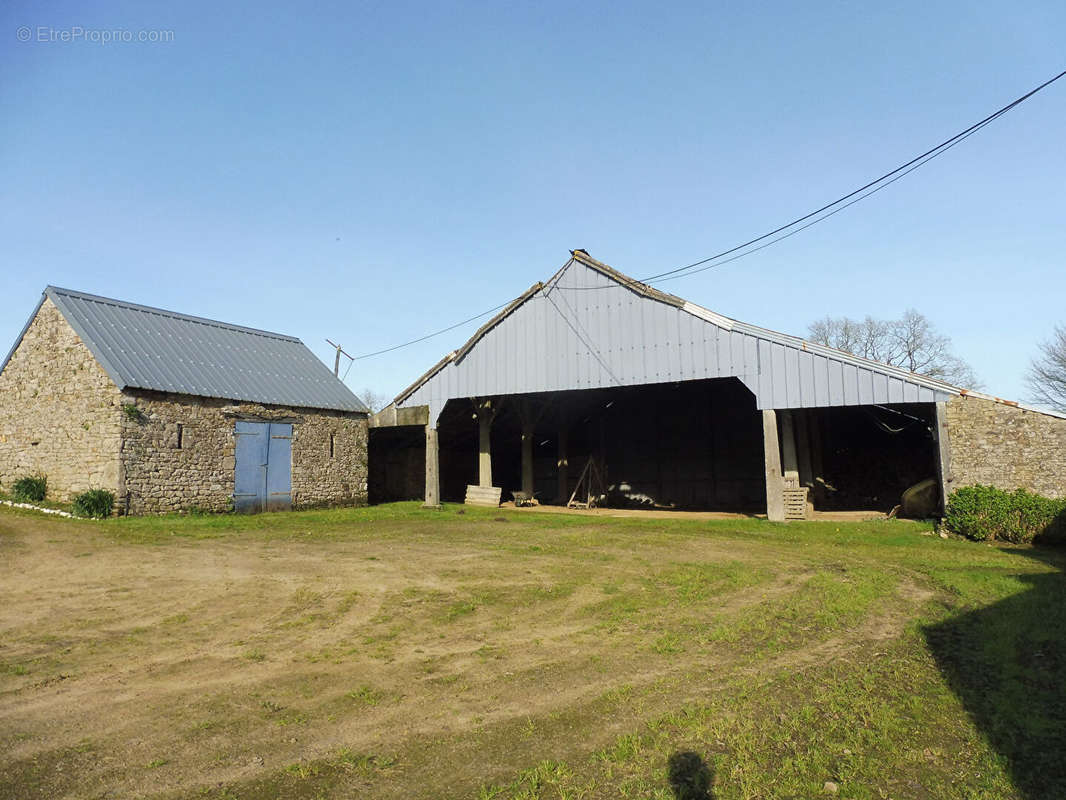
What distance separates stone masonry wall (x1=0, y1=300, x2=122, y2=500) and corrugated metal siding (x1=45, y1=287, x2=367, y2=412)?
1.59ft

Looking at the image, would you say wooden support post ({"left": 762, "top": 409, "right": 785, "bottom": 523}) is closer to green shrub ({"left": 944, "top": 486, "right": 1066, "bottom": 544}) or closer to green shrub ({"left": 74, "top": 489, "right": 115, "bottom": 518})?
green shrub ({"left": 944, "top": 486, "right": 1066, "bottom": 544})

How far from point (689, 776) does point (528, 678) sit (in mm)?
2043

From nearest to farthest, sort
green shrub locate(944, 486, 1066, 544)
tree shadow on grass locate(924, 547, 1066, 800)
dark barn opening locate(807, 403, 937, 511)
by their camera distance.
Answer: tree shadow on grass locate(924, 547, 1066, 800) < green shrub locate(944, 486, 1066, 544) < dark barn opening locate(807, 403, 937, 511)

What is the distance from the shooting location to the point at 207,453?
19438 mm

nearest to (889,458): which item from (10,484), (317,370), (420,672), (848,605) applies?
(848,605)

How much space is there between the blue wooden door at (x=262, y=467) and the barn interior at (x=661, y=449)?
462 centimetres

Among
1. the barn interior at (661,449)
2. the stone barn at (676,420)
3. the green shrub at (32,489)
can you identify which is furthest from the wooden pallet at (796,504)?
the green shrub at (32,489)

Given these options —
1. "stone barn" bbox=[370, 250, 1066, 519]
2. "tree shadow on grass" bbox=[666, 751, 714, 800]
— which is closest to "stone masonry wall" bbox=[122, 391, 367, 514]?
"stone barn" bbox=[370, 250, 1066, 519]

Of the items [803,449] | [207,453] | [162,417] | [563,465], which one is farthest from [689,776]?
[563,465]

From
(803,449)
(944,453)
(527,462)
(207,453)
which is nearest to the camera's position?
(944,453)

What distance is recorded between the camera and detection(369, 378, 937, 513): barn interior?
23.7 m

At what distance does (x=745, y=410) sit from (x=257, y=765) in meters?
23.2

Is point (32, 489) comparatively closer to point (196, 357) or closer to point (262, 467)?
point (196, 357)

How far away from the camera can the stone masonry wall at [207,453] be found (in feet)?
A: 58.2
